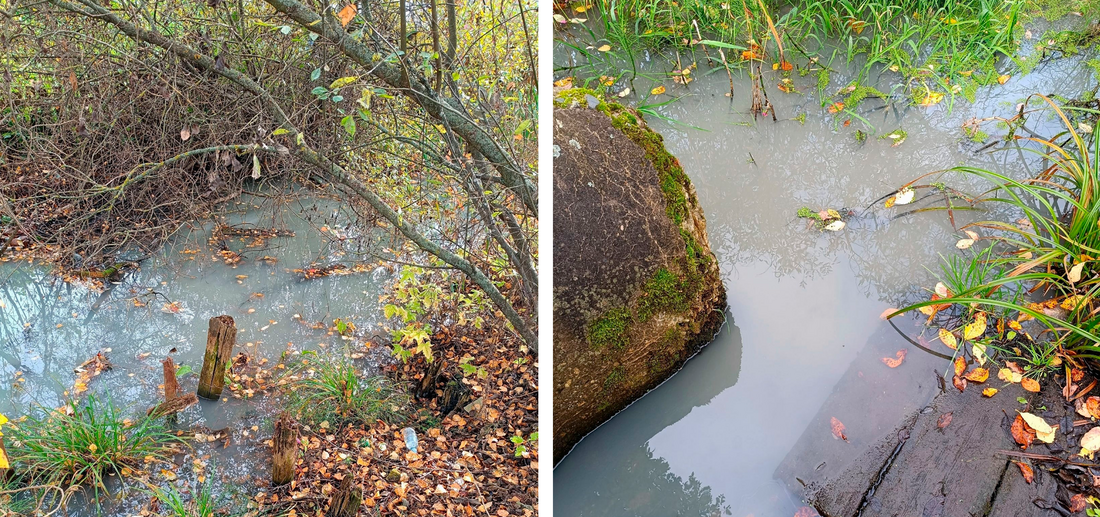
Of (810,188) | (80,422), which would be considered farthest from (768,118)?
(80,422)

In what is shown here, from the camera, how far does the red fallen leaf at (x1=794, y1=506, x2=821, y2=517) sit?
5.34 ft

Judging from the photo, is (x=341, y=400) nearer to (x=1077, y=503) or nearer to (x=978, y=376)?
(x=978, y=376)

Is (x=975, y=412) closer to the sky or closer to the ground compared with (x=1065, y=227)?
closer to the ground

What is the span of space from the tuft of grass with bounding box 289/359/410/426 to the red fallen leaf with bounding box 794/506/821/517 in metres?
1.78

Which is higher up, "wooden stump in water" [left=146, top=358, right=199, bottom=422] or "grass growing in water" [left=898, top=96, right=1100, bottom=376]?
"grass growing in water" [left=898, top=96, right=1100, bottom=376]

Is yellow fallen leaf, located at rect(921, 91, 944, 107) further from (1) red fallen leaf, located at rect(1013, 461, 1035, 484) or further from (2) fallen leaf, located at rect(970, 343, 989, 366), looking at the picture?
(1) red fallen leaf, located at rect(1013, 461, 1035, 484)

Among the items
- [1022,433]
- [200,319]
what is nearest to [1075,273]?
[1022,433]

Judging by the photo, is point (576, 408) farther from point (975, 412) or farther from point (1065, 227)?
point (1065, 227)

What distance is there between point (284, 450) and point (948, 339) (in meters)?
2.44

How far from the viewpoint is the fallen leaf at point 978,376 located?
1.89m

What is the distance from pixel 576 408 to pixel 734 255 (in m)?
0.88

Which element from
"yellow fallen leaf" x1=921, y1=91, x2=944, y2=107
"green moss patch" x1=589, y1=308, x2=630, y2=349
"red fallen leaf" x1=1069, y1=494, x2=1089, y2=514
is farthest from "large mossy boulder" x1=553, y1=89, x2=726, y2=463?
"yellow fallen leaf" x1=921, y1=91, x2=944, y2=107

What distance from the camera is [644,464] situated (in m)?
1.78

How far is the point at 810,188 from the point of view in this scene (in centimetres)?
236
